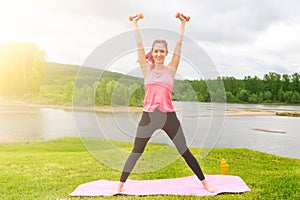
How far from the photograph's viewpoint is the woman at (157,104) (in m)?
4.56

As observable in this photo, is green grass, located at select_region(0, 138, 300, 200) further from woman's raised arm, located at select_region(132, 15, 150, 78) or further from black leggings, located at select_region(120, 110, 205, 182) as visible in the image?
woman's raised arm, located at select_region(132, 15, 150, 78)

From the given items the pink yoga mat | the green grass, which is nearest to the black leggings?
the pink yoga mat

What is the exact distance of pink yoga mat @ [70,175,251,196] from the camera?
4.74 metres

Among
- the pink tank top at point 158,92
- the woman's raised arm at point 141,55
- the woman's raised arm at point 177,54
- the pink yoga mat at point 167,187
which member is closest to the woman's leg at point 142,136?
the pink tank top at point 158,92

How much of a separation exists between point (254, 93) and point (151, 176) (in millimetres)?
69283

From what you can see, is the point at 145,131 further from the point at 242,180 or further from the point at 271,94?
the point at 271,94

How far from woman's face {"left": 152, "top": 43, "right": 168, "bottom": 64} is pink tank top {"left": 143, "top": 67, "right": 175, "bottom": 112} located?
19cm

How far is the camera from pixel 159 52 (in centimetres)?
464

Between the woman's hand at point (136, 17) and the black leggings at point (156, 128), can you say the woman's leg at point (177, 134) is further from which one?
the woman's hand at point (136, 17)

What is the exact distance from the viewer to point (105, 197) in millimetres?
4582

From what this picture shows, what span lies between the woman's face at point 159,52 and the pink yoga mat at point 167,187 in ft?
6.35

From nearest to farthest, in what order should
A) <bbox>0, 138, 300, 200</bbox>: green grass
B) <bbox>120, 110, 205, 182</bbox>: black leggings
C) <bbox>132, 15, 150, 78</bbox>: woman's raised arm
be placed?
<bbox>120, 110, 205, 182</bbox>: black leggings
<bbox>132, 15, 150, 78</bbox>: woman's raised arm
<bbox>0, 138, 300, 200</bbox>: green grass

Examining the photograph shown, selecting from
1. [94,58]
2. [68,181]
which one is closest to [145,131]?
[94,58]

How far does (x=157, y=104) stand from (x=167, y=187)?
142cm
